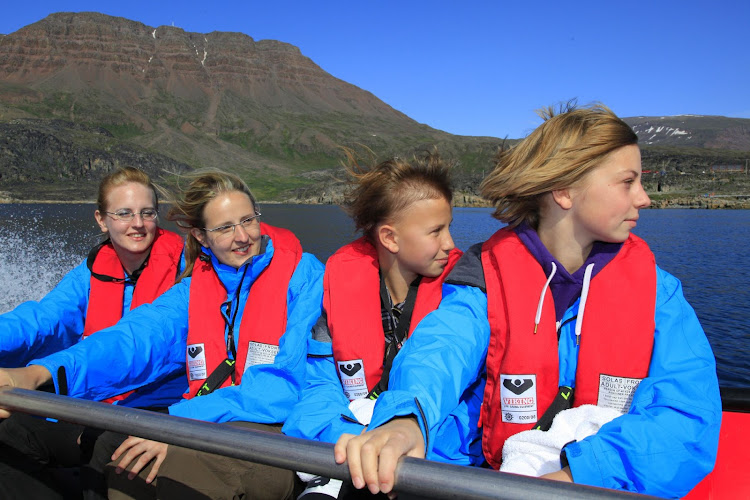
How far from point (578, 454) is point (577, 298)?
2.15 feet

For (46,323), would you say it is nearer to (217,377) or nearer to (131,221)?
(131,221)

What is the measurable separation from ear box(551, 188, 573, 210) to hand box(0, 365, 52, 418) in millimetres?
2284

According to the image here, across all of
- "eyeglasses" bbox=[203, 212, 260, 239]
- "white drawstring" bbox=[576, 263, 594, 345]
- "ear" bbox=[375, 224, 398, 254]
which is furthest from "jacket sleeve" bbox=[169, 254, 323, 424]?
"white drawstring" bbox=[576, 263, 594, 345]

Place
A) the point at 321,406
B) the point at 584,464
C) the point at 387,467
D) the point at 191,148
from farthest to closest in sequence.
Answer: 1. the point at 191,148
2. the point at 321,406
3. the point at 584,464
4. the point at 387,467

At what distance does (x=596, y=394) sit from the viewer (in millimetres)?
1939

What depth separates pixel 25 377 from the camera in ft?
7.36

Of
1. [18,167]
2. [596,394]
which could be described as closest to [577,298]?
[596,394]

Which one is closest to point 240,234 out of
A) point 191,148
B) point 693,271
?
point 693,271

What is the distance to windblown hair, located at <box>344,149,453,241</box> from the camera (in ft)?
8.39

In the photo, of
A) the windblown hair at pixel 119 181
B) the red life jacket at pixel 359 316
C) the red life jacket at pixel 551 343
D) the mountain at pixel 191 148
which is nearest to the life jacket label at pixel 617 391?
the red life jacket at pixel 551 343

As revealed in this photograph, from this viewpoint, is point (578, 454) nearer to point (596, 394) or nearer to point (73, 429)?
point (596, 394)

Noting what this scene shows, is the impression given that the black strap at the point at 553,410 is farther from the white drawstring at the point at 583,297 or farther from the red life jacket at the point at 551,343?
the white drawstring at the point at 583,297

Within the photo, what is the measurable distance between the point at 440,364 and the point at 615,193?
92 centimetres

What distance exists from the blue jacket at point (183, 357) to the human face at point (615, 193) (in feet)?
4.61
